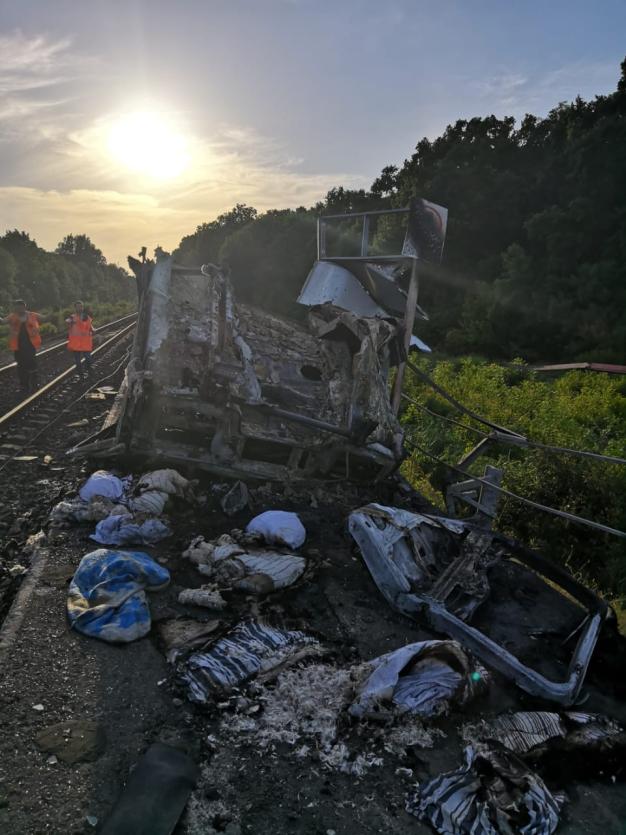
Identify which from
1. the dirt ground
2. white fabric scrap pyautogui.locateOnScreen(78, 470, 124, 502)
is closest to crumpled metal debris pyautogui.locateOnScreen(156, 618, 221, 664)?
the dirt ground

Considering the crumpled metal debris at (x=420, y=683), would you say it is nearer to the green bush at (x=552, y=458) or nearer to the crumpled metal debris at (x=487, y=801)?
the crumpled metal debris at (x=487, y=801)

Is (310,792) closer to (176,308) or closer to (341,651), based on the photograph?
(341,651)

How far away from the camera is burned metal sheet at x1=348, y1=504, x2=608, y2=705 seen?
10.2 feet

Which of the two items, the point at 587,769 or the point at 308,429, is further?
the point at 308,429

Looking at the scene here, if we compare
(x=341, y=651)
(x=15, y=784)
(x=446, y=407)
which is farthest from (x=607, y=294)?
(x=15, y=784)

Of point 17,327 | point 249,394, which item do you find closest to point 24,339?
point 17,327

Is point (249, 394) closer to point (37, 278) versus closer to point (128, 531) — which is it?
point (128, 531)

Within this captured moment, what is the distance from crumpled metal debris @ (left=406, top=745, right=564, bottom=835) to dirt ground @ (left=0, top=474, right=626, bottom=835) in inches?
4.1

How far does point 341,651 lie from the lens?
338cm

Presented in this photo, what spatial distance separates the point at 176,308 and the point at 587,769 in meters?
5.59

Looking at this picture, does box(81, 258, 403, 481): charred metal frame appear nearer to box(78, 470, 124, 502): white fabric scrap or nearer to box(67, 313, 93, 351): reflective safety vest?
box(78, 470, 124, 502): white fabric scrap

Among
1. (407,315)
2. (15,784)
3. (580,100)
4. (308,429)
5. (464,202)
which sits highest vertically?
(580,100)

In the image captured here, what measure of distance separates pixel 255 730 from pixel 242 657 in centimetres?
47

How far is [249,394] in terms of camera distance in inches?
218
